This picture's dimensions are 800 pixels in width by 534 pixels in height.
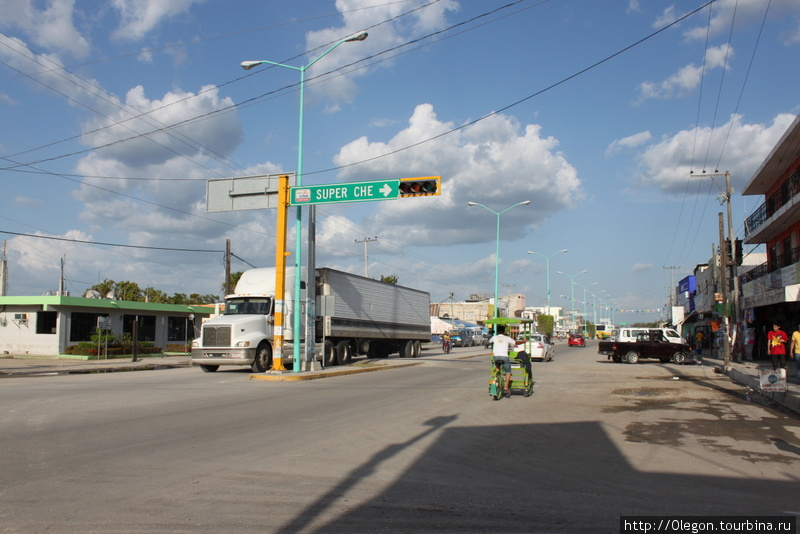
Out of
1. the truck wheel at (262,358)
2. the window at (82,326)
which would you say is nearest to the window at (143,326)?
the window at (82,326)

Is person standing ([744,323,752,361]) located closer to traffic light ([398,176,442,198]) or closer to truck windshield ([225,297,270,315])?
traffic light ([398,176,442,198])

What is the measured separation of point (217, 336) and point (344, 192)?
271 inches

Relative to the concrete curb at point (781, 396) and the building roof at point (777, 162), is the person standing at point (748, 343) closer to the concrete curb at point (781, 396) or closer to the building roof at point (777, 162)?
the building roof at point (777, 162)

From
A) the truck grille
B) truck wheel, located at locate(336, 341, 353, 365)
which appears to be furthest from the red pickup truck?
the truck grille

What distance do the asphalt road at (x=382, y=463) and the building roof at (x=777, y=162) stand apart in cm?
1902

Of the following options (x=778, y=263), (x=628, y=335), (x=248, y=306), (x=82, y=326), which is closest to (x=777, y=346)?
(x=628, y=335)

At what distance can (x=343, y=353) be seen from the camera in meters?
28.6

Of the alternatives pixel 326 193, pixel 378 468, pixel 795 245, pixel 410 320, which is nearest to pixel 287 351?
pixel 326 193

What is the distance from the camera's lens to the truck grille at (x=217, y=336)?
73.4 feet

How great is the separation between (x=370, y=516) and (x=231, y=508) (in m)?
1.27

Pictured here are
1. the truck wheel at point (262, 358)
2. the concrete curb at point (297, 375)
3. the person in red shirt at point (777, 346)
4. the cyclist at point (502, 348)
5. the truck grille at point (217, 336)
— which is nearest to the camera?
the cyclist at point (502, 348)

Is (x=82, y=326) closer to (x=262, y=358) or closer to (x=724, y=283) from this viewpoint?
(x=262, y=358)

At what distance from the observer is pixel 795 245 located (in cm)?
3372

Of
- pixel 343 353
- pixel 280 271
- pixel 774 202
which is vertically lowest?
pixel 343 353
